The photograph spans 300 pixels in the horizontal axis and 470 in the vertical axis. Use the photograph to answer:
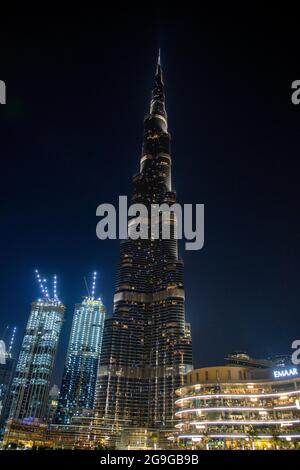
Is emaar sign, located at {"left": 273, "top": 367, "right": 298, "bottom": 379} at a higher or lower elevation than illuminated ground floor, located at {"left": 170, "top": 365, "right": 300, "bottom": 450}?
higher

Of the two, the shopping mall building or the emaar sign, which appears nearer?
the shopping mall building

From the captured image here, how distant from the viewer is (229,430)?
135000 mm

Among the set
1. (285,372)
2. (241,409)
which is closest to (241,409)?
(241,409)

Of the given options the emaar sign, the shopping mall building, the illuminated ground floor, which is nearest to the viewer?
the illuminated ground floor

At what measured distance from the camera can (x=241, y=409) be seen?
140 metres

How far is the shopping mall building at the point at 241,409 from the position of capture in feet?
427

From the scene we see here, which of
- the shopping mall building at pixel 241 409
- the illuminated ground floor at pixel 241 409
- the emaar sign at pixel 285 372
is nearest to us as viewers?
the illuminated ground floor at pixel 241 409

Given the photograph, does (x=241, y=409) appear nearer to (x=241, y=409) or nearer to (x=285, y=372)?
(x=241, y=409)

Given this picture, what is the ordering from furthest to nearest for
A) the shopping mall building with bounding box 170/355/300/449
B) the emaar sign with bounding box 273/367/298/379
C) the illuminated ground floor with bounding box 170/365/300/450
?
the emaar sign with bounding box 273/367/298/379
the shopping mall building with bounding box 170/355/300/449
the illuminated ground floor with bounding box 170/365/300/450

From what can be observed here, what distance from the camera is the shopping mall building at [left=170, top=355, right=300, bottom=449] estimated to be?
13025 cm

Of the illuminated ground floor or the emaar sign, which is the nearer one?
the illuminated ground floor
